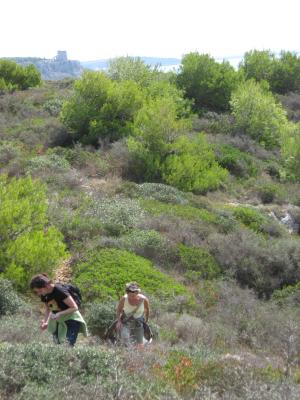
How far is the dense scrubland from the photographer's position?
5.16 metres

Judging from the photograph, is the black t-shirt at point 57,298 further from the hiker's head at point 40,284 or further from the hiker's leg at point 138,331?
the hiker's leg at point 138,331

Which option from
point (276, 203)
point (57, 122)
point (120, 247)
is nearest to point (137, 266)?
point (120, 247)

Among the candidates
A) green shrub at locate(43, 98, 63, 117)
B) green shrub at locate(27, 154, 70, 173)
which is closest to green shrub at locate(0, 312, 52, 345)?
green shrub at locate(27, 154, 70, 173)

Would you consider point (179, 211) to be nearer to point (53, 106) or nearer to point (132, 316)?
point (132, 316)

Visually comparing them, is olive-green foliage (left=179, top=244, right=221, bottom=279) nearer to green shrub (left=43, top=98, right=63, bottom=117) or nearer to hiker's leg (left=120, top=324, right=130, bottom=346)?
hiker's leg (left=120, top=324, right=130, bottom=346)

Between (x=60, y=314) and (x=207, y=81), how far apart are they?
101ft

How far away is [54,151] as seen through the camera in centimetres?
2106

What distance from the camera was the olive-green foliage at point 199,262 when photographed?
1181cm

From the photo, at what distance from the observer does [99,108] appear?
23.6m

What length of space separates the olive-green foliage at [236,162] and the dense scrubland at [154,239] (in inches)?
2.7

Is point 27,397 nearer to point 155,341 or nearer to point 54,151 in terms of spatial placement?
point 155,341

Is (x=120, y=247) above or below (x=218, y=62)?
below

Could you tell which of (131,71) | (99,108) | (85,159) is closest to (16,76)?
(131,71)

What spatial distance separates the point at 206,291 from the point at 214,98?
2611 cm
